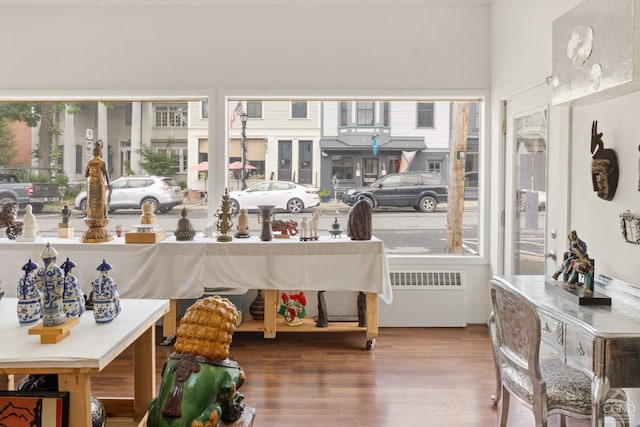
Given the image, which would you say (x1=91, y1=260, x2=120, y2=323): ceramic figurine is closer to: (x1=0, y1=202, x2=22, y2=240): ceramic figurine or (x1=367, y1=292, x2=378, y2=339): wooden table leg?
(x1=367, y1=292, x2=378, y2=339): wooden table leg

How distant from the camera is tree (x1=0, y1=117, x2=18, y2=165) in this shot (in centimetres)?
478

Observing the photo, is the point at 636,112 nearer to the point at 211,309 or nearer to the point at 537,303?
the point at 537,303

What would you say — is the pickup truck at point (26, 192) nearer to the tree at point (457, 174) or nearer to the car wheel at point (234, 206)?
the car wheel at point (234, 206)

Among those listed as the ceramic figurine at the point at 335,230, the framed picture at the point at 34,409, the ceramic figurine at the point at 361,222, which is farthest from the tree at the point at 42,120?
the framed picture at the point at 34,409

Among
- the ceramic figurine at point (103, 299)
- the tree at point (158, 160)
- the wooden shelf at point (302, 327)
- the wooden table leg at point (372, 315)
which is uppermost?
the tree at point (158, 160)

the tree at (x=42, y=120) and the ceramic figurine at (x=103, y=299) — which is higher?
the tree at (x=42, y=120)

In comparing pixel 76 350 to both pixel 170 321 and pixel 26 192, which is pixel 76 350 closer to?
pixel 170 321

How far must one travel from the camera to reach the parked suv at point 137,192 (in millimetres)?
4797

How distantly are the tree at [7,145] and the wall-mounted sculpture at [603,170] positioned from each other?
4.64 metres

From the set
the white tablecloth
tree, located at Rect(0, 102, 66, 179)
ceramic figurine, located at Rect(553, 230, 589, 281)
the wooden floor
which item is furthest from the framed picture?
tree, located at Rect(0, 102, 66, 179)

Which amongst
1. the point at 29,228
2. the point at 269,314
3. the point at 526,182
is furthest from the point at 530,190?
the point at 29,228

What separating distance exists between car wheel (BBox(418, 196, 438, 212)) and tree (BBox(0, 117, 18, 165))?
12.1 ft

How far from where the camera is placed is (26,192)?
4.82 metres

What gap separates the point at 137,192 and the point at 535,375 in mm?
3736
